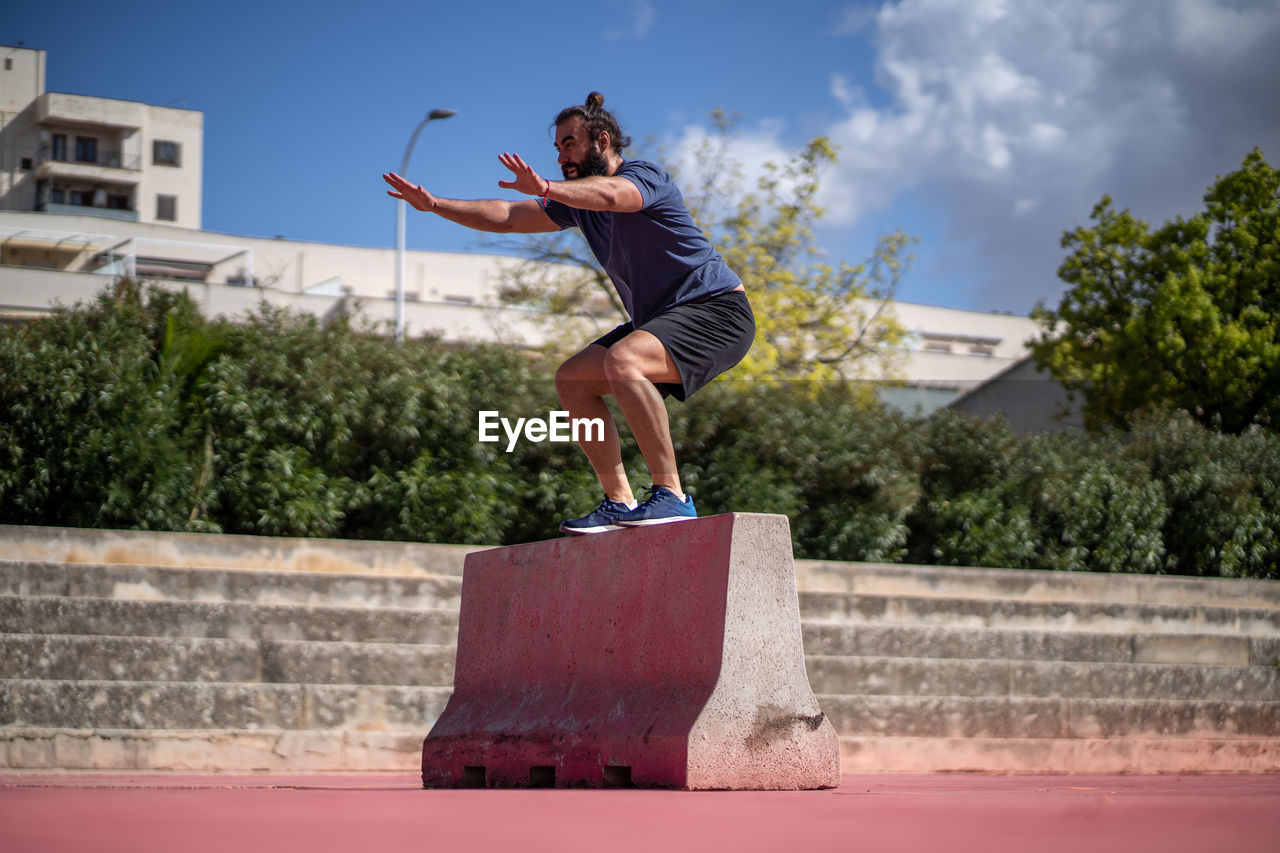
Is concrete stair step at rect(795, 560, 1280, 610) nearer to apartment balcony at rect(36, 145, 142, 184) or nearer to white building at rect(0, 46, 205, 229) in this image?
white building at rect(0, 46, 205, 229)

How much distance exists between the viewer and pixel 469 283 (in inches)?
2128

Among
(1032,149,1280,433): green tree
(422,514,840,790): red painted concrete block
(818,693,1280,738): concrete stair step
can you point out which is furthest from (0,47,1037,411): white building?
(422,514,840,790): red painted concrete block

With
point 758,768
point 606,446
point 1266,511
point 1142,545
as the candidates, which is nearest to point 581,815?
point 758,768

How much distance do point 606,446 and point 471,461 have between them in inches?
→ 249

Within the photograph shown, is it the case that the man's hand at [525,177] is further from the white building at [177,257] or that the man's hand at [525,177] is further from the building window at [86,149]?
the building window at [86,149]

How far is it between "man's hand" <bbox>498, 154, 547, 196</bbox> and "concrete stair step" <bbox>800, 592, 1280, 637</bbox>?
5.32 m

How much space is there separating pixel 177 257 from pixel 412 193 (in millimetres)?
48775

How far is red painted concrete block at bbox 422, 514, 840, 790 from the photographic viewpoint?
437 centimetres

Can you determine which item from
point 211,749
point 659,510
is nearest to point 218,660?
point 211,749

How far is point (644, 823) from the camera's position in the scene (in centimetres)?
304

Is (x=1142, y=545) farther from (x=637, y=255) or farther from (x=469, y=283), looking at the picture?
(x=469, y=283)

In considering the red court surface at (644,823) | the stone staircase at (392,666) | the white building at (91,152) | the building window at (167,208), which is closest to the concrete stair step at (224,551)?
the stone staircase at (392,666)

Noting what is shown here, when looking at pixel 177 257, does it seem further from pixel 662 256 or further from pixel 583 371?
pixel 662 256

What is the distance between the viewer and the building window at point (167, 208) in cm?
6819
